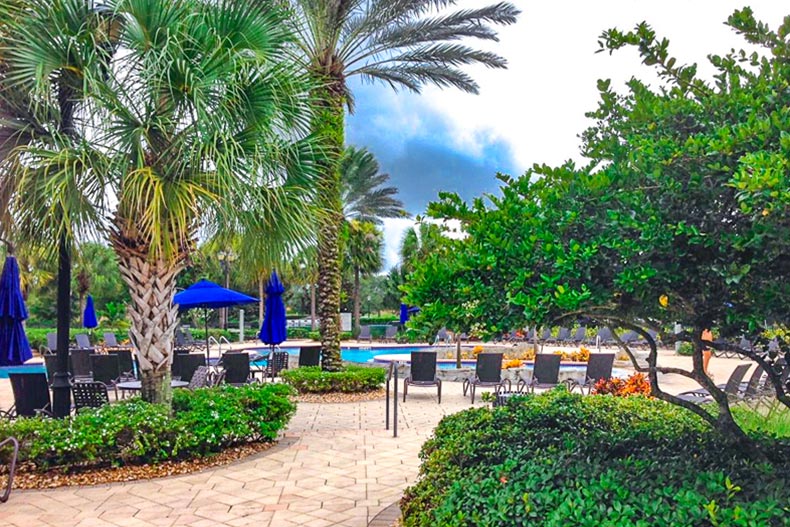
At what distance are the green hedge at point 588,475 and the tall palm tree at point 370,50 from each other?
21.5 feet

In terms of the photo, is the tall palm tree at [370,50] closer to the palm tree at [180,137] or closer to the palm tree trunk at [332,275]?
the palm tree trunk at [332,275]

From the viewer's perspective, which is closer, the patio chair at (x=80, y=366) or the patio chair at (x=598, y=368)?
the patio chair at (x=598, y=368)

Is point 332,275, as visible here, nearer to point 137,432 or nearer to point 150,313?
point 150,313

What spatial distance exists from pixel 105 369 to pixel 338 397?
3938 millimetres

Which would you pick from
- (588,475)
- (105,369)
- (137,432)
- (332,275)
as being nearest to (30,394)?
(137,432)

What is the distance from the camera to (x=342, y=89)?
11938mm

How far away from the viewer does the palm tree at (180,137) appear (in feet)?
18.6

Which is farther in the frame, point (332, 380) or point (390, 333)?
point (390, 333)

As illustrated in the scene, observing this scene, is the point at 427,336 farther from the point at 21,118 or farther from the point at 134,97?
the point at 21,118

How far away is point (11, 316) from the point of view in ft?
25.2

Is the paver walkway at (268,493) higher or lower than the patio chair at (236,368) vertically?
lower

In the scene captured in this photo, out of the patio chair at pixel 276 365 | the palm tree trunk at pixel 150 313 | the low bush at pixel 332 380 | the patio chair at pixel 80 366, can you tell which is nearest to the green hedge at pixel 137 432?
the palm tree trunk at pixel 150 313

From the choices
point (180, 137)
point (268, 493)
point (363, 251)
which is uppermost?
point (363, 251)

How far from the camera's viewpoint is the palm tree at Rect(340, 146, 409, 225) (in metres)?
26.3
